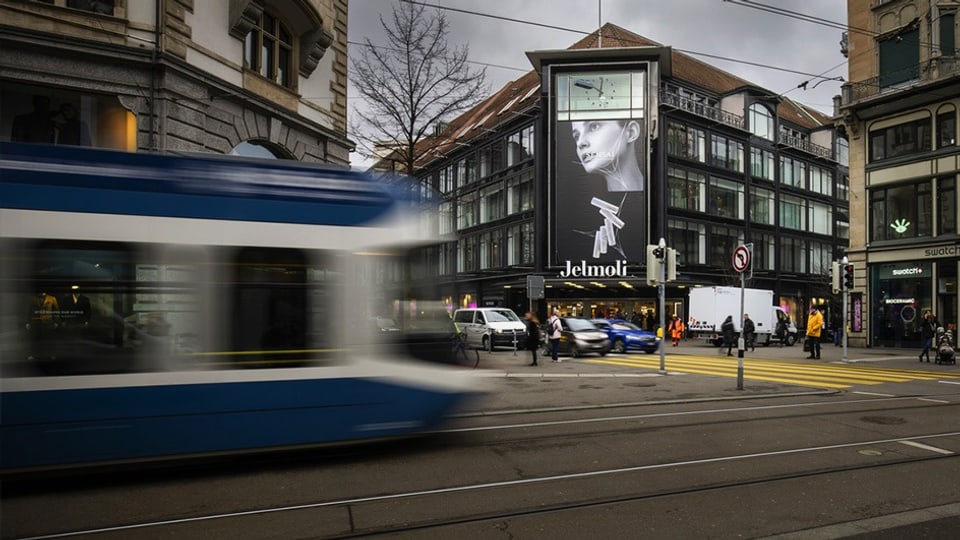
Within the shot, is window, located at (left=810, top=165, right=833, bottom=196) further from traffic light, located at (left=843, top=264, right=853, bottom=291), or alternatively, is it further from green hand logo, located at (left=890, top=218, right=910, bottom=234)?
traffic light, located at (left=843, top=264, right=853, bottom=291)

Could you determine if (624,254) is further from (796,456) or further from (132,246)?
(132,246)

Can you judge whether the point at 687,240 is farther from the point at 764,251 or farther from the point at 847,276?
the point at 847,276

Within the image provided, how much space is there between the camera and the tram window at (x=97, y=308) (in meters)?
5.82

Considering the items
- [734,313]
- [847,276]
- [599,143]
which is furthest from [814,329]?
[599,143]

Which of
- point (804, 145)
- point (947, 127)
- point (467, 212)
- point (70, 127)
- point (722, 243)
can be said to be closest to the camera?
point (70, 127)

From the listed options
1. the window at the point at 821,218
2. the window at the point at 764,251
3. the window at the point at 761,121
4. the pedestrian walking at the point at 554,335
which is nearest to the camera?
the pedestrian walking at the point at 554,335

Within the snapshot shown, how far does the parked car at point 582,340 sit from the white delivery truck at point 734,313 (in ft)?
33.4

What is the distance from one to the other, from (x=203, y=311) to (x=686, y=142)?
142 feet

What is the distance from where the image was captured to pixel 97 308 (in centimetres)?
599

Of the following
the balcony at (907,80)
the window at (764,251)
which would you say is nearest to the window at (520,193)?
the window at (764,251)

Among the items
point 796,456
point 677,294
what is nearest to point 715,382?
point 796,456

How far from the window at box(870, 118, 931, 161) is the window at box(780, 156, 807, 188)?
22.6 metres

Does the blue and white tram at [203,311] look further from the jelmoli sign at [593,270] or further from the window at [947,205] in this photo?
the jelmoli sign at [593,270]

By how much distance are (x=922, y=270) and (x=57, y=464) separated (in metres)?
32.0
